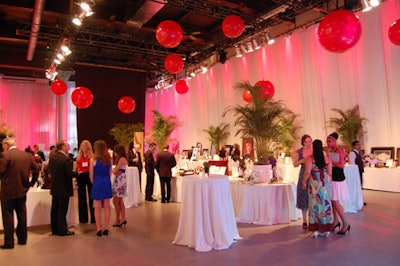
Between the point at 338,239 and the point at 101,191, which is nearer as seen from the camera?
the point at 338,239

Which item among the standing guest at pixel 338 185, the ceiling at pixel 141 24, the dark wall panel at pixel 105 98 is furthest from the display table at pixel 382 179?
the dark wall panel at pixel 105 98

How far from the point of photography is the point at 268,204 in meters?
5.52

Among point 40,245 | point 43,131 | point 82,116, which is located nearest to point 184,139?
point 82,116

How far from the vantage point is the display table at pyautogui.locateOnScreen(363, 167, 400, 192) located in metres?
8.00

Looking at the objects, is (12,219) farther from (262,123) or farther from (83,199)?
(262,123)

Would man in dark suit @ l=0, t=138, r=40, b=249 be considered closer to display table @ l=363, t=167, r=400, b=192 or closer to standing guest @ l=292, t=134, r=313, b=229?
standing guest @ l=292, t=134, r=313, b=229

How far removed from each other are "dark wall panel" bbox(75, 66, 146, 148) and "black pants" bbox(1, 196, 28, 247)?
1052 cm

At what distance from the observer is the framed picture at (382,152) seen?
8414 mm

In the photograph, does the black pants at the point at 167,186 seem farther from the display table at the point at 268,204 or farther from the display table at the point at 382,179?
the display table at the point at 382,179

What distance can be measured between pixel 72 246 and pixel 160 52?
9139 mm

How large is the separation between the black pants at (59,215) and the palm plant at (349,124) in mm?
6903

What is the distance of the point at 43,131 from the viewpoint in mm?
16891

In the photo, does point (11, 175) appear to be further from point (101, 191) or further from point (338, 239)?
point (338, 239)

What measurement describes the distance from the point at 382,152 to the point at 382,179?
734 millimetres
